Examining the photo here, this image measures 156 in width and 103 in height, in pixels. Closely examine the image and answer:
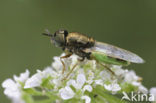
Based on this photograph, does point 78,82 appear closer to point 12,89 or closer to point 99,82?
point 99,82

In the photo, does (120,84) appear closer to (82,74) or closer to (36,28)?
(82,74)

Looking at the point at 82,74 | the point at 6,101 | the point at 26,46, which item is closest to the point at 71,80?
the point at 82,74

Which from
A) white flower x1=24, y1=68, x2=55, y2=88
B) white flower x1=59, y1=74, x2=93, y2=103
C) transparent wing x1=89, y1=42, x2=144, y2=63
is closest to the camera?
white flower x1=59, y1=74, x2=93, y2=103

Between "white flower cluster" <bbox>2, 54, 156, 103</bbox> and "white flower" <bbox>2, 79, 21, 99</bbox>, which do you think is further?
"white flower" <bbox>2, 79, 21, 99</bbox>

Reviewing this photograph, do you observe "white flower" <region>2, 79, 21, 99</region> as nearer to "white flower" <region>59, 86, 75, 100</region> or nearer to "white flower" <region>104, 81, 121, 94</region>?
"white flower" <region>59, 86, 75, 100</region>

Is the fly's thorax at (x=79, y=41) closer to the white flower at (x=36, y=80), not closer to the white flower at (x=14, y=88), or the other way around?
the white flower at (x=36, y=80)

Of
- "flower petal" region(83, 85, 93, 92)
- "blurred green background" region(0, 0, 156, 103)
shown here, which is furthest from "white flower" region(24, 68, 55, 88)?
"blurred green background" region(0, 0, 156, 103)

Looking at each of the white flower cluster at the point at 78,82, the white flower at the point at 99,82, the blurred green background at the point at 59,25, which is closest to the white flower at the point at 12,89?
the white flower cluster at the point at 78,82
